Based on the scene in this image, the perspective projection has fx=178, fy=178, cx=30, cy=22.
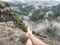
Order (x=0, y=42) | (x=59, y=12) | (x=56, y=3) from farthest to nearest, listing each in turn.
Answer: (x=56, y=3) → (x=59, y=12) → (x=0, y=42)

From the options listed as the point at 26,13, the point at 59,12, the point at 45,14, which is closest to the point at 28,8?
the point at 26,13

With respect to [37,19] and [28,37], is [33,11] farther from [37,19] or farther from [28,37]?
[28,37]

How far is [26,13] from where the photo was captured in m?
13.2

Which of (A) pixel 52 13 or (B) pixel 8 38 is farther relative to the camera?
(A) pixel 52 13

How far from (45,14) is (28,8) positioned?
1.55 m

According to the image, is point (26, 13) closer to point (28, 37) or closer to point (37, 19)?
point (37, 19)

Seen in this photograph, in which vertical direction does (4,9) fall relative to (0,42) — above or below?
above

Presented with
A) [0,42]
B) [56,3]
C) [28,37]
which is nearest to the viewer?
→ [28,37]

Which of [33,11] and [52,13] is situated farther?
[33,11]

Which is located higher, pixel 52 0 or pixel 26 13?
pixel 52 0

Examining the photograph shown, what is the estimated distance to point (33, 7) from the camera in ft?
50.8

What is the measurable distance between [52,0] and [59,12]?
1.37 meters

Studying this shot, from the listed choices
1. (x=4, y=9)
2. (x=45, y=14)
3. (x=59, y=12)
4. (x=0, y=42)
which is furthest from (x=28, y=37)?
(x=59, y=12)

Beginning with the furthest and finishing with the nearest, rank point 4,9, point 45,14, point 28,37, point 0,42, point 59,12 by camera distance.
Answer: point 59,12 < point 45,14 < point 4,9 < point 0,42 < point 28,37
